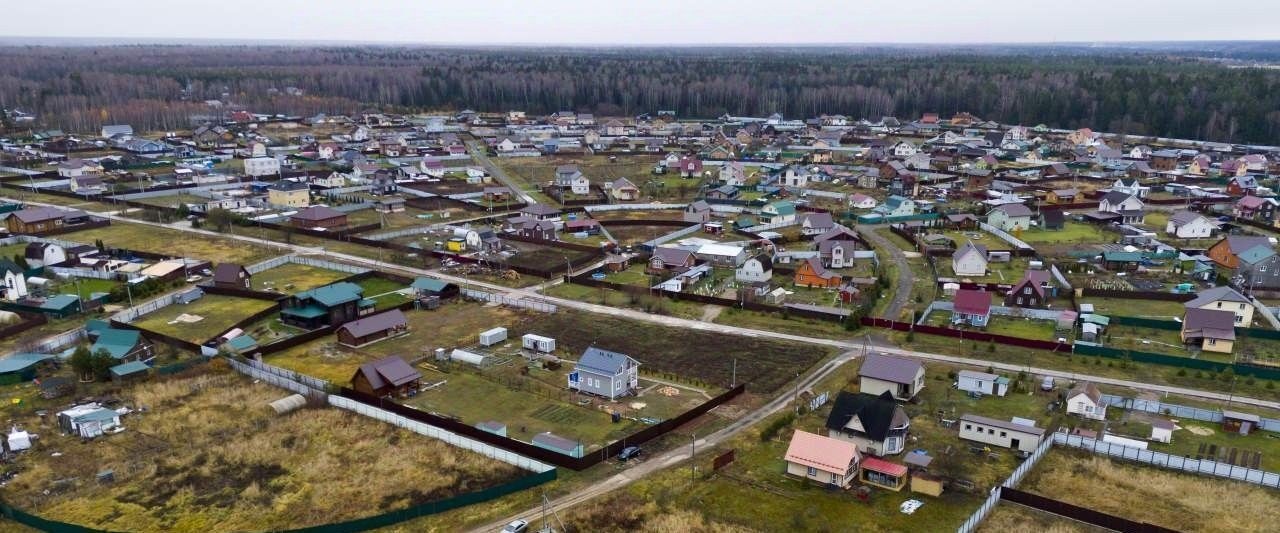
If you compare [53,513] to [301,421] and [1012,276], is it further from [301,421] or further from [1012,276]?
[1012,276]

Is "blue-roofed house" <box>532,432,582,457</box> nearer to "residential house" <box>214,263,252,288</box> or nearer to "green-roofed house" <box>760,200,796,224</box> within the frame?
"residential house" <box>214,263,252,288</box>

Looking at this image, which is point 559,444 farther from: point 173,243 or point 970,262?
point 173,243

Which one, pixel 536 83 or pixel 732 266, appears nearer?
pixel 732 266

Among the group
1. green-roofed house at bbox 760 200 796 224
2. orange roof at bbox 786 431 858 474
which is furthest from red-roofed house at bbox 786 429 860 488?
green-roofed house at bbox 760 200 796 224

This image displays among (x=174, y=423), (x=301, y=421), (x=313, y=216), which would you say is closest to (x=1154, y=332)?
(x=301, y=421)

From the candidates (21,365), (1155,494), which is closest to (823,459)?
(1155,494)
